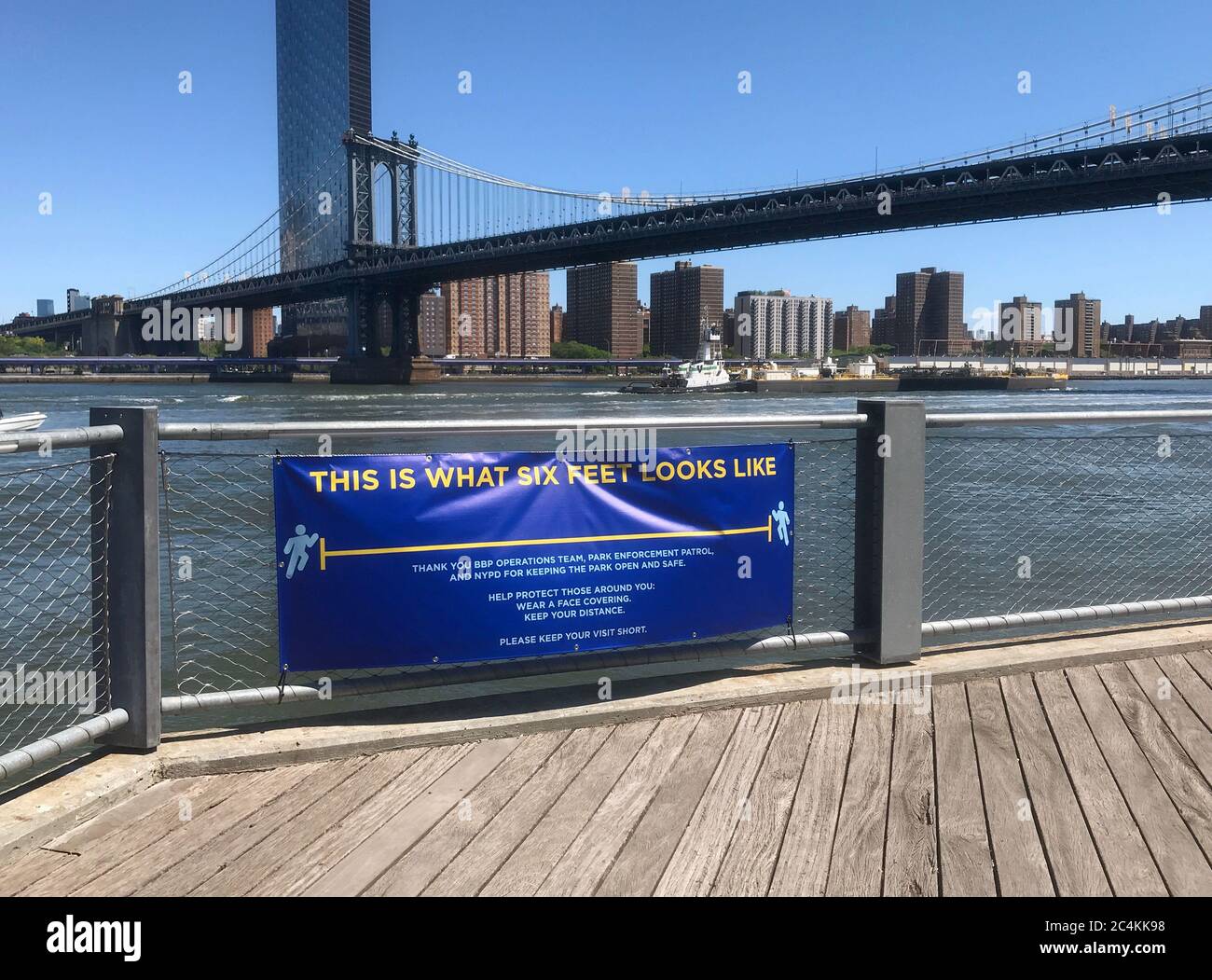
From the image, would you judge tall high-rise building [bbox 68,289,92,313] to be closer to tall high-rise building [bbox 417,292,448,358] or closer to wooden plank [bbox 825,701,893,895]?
tall high-rise building [bbox 417,292,448,358]

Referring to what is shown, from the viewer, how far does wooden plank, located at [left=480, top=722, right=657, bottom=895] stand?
2.53 m

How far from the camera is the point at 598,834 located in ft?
9.11

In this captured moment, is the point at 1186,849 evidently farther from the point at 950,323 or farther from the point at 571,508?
the point at 950,323

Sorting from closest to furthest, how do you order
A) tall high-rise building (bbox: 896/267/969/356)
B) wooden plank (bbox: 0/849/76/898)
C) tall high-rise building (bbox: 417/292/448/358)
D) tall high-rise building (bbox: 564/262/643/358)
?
wooden plank (bbox: 0/849/76/898), tall high-rise building (bbox: 417/292/448/358), tall high-rise building (bbox: 564/262/643/358), tall high-rise building (bbox: 896/267/969/356)

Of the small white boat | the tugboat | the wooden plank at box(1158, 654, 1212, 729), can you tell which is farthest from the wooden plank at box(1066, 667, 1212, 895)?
the tugboat

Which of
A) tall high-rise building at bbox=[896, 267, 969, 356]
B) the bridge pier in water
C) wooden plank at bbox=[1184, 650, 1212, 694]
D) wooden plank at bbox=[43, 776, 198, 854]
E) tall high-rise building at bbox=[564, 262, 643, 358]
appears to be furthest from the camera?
tall high-rise building at bbox=[896, 267, 969, 356]

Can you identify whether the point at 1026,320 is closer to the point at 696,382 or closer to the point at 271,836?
the point at 696,382

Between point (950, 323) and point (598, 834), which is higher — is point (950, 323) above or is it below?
above

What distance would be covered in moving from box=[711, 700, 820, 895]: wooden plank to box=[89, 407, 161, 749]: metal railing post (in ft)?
5.56

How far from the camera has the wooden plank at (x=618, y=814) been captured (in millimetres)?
2541

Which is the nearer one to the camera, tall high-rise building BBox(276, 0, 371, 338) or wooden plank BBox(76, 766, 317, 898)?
wooden plank BBox(76, 766, 317, 898)

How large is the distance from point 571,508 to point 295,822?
1304 mm
